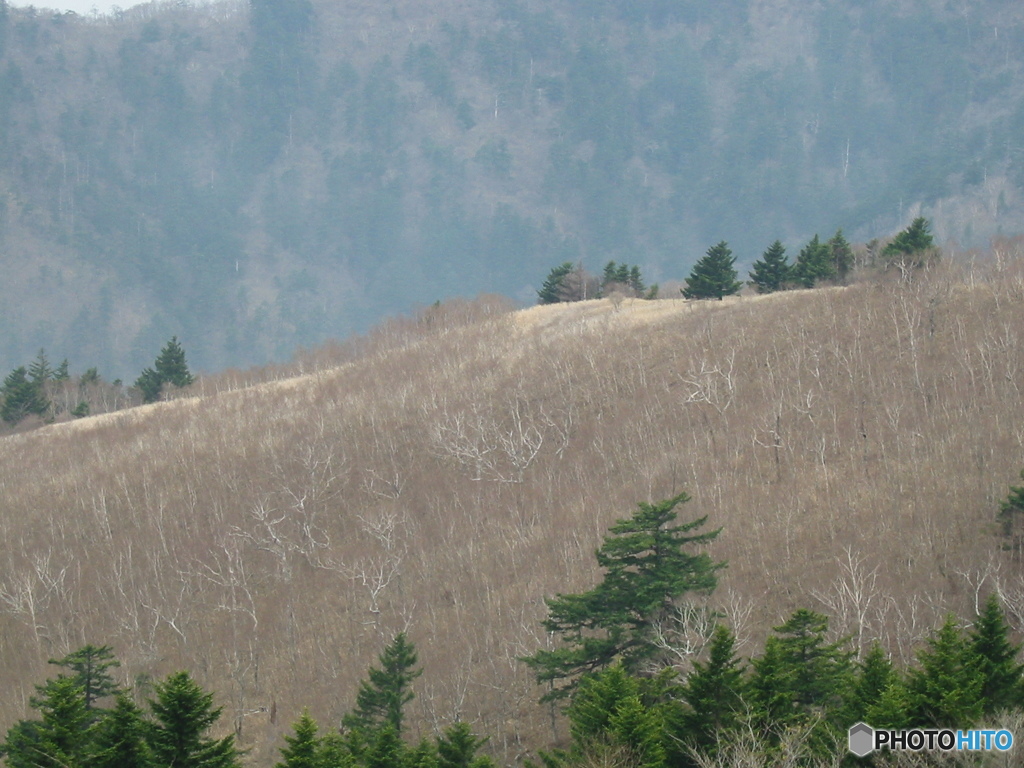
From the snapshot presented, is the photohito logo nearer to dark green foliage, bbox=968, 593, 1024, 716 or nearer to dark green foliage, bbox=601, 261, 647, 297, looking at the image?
dark green foliage, bbox=968, 593, 1024, 716

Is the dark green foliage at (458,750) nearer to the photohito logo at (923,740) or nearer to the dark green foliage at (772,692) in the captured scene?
the dark green foliage at (772,692)

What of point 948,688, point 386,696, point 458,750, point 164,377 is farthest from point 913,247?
point 164,377

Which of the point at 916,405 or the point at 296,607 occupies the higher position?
the point at 916,405

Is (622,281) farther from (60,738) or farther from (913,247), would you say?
(60,738)

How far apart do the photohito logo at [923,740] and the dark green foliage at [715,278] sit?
5921cm

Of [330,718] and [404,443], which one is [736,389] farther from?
[330,718]

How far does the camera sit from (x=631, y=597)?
97.8 ft

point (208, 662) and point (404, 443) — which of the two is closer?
point (208, 662)

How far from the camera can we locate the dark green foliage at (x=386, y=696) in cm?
3003

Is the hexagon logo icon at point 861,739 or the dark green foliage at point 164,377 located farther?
the dark green foliage at point 164,377

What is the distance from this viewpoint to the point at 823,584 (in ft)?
131

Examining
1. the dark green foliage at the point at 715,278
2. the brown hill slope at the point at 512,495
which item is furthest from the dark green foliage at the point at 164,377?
the dark green foliage at the point at 715,278

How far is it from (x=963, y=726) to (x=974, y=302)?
148 feet

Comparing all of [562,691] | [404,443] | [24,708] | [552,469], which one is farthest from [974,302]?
[24,708]
